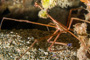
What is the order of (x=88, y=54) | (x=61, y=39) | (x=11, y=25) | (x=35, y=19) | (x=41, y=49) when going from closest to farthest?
(x=88, y=54)
(x=41, y=49)
(x=61, y=39)
(x=11, y=25)
(x=35, y=19)

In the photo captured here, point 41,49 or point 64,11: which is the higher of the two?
point 64,11

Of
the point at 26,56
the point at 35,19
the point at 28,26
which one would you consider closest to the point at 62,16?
the point at 35,19

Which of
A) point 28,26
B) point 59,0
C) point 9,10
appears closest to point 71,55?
point 59,0

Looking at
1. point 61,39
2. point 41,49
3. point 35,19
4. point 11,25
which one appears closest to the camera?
point 41,49

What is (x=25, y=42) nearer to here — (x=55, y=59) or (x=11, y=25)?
(x=55, y=59)

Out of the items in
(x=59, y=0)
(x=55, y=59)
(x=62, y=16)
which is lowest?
(x=55, y=59)

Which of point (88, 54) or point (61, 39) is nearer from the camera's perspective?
point (88, 54)
